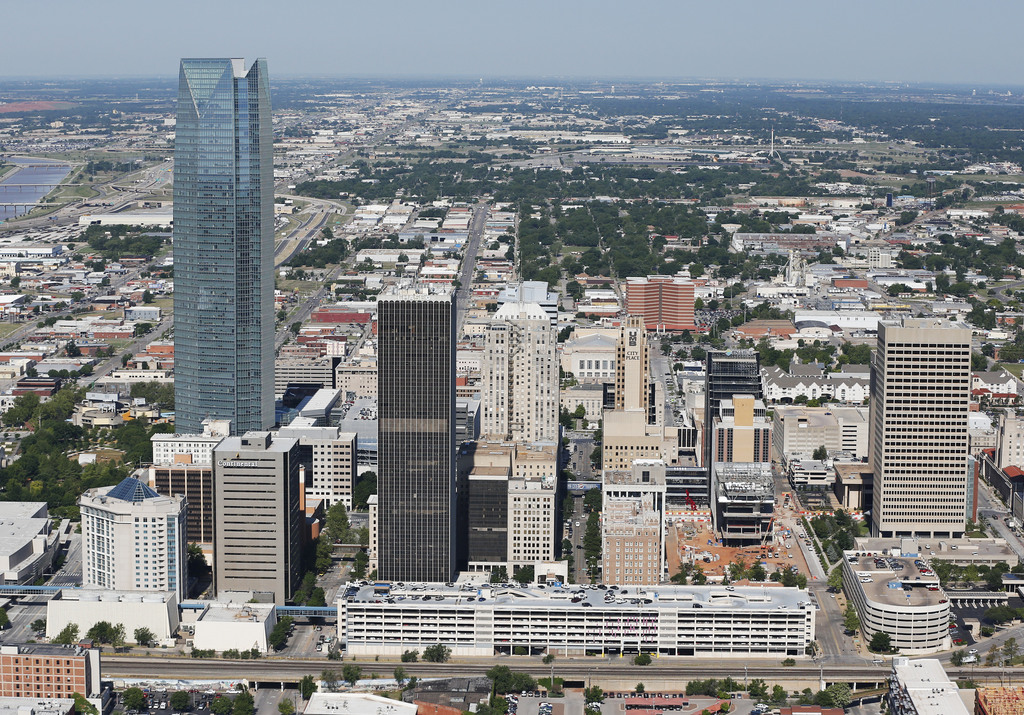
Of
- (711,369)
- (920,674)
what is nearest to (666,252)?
(711,369)

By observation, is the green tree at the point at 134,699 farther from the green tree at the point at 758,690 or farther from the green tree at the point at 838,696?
the green tree at the point at 838,696

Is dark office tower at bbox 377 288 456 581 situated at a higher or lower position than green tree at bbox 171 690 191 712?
higher

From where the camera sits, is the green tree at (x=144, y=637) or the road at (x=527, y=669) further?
the green tree at (x=144, y=637)

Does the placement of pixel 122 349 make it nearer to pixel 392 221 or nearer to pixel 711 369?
pixel 711 369

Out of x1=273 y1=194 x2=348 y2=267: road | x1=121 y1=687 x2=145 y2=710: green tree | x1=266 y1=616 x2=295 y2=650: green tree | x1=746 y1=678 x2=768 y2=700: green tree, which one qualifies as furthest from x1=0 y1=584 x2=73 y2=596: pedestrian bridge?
x1=273 y1=194 x2=348 y2=267: road

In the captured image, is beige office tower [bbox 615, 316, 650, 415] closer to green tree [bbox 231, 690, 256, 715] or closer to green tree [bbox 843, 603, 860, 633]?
green tree [bbox 843, 603, 860, 633]

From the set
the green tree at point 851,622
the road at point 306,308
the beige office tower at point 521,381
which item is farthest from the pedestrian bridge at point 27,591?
the road at point 306,308
